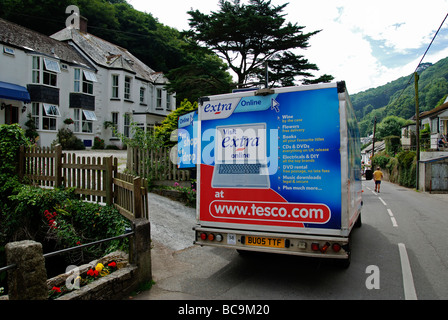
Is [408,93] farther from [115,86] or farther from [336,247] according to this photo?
[336,247]

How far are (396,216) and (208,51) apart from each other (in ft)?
40.3

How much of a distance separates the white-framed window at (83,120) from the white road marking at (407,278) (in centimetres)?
2520

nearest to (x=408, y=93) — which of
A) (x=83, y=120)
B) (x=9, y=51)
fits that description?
(x=83, y=120)

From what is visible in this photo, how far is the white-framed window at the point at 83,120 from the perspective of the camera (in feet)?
85.3

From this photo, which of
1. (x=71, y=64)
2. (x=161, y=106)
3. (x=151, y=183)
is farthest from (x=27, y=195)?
(x=161, y=106)

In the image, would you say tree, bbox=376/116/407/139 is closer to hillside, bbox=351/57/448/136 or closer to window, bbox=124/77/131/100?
hillside, bbox=351/57/448/136

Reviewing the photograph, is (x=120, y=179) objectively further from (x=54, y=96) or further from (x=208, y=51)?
(x=54, y=96)

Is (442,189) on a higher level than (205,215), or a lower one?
lower

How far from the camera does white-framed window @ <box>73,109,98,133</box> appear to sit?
1023 inches

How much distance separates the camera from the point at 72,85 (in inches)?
1012

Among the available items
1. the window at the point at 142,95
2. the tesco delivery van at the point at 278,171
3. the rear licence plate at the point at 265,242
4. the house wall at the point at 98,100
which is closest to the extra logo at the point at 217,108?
the tesco delivery van at the point at 278,171

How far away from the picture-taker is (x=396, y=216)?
11312 millimetres

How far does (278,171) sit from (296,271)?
191 cm

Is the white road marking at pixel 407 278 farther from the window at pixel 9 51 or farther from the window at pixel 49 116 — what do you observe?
the window at pixel 9 51
